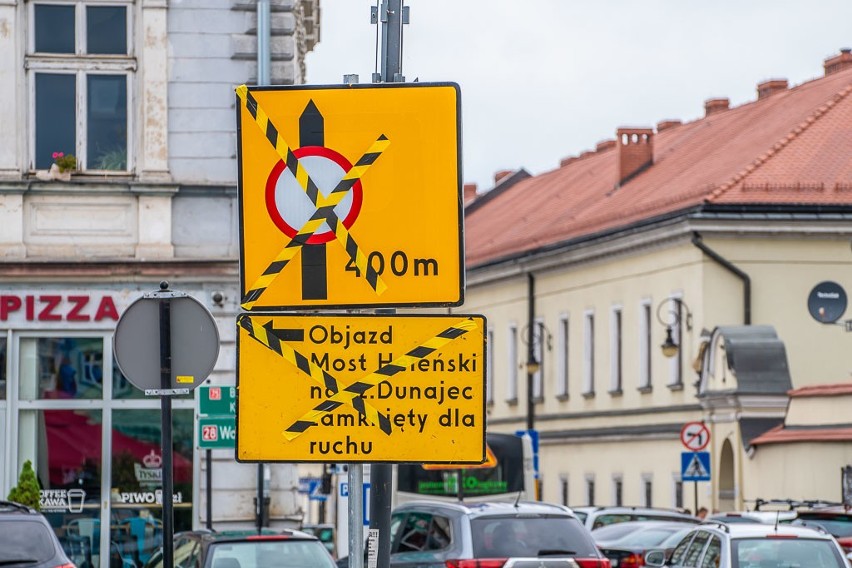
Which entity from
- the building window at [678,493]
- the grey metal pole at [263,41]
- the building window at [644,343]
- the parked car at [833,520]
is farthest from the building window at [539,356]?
the grey metal pole at [263,41]

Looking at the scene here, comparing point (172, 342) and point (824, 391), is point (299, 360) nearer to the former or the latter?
point (172, 342)

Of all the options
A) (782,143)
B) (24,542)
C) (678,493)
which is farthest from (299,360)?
(782,143)

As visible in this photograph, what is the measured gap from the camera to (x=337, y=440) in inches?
334

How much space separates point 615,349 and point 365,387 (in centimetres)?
5337

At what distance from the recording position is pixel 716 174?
57250 millimetres

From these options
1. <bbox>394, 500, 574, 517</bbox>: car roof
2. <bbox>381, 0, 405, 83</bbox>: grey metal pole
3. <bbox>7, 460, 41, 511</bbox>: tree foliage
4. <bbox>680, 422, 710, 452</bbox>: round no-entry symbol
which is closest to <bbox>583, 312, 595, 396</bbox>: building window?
<bbox>680, 422, 710, 452</bbox>: round no-entry symbol

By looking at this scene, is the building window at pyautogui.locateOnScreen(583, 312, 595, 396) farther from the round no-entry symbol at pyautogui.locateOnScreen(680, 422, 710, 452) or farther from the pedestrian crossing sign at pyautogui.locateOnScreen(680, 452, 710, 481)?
the pedestrian crossing sign at pyautogui.locateOnScreen(680, 452, 710, 481)

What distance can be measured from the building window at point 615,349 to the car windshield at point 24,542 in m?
44.8

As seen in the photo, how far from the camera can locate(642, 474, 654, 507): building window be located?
56812 millimetres

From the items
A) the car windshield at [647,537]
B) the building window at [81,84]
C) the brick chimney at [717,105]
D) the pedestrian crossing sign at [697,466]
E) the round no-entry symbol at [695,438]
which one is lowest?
the car windshield at [647,537]

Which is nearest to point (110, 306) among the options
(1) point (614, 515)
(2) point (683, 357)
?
(1) point (614, 515)

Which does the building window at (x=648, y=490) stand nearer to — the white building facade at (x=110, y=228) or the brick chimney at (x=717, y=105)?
the brick chimney at (x=717, y=105)

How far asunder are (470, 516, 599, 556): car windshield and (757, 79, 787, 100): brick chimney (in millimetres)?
48562

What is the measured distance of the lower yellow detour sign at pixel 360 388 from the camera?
8469 mm
